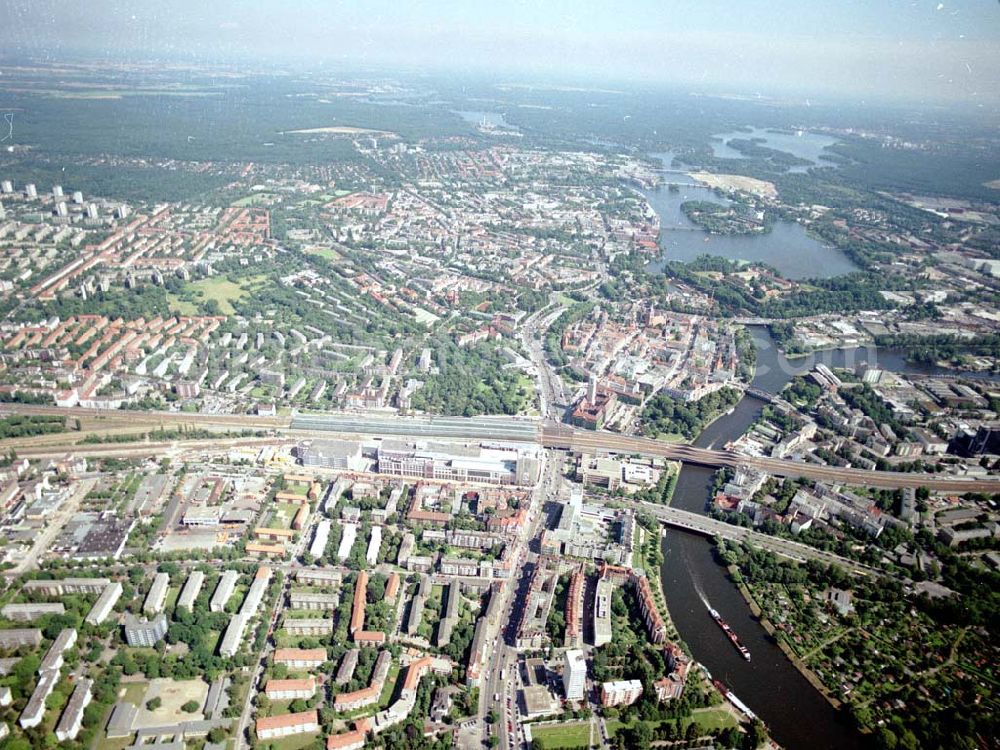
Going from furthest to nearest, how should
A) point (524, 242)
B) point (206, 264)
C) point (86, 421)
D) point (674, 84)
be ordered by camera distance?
point (674, 84) < point (524, 242) < point (206, 264) < point (86, 421)

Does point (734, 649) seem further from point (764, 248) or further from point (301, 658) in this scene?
point (764, 248)

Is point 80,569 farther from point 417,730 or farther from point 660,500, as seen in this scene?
point 660,500

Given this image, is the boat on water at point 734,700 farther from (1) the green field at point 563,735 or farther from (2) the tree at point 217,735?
(2) the tree at point 217,735

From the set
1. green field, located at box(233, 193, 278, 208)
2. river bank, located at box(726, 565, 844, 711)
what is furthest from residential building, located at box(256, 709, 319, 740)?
green field, located at box(233, 193, 278, 208)

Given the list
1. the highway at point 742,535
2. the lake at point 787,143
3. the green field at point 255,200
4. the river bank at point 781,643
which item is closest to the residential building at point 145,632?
the highway at point 742,535

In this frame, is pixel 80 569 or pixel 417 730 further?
pixel 80 569

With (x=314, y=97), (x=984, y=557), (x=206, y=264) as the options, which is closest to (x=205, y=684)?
(x=984, y=557)
